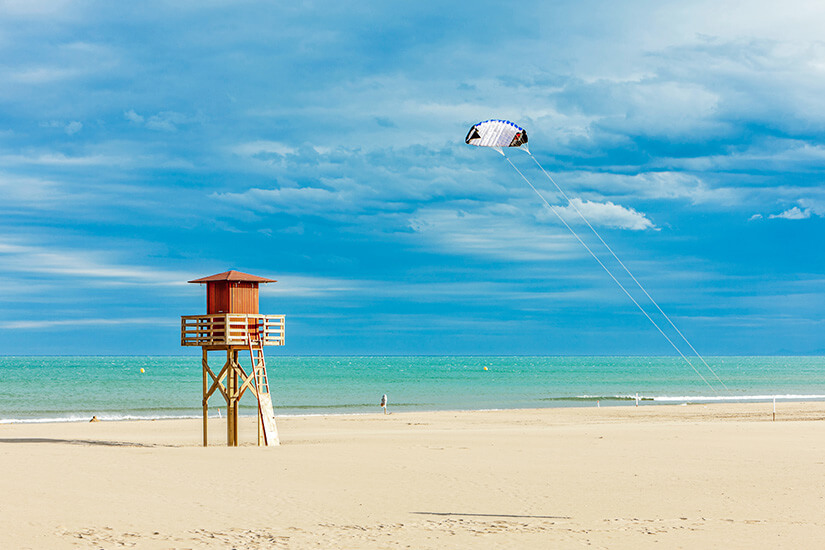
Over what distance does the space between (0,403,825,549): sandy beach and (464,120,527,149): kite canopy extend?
7879mm

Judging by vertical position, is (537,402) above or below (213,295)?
below

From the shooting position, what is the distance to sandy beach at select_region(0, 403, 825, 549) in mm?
10977

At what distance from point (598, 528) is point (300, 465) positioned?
864 centimetres

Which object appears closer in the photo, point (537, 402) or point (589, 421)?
point (589, 421)

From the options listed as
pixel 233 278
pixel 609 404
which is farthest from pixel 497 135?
pixel 609 404

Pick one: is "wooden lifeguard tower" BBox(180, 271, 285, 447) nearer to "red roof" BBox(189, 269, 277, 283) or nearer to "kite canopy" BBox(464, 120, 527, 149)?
"red roof" BBox(189, 269, 277, 283)

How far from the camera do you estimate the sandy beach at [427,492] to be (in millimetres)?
10977

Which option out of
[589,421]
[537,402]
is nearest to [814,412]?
[589,421]

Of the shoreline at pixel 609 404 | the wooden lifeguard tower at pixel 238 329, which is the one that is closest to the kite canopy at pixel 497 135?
the wooden lifeguard tower at pixel 238 329

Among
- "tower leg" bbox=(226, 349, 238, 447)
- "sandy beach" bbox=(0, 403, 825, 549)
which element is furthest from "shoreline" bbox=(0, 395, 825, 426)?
"tower leg" bbox=(226, 349, 238, 447)

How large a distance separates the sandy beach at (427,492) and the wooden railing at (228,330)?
3.00m

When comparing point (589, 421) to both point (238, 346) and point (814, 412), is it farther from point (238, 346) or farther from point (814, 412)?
point (238, 346)

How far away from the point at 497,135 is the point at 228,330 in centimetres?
912

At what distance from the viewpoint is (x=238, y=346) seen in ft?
74.8
